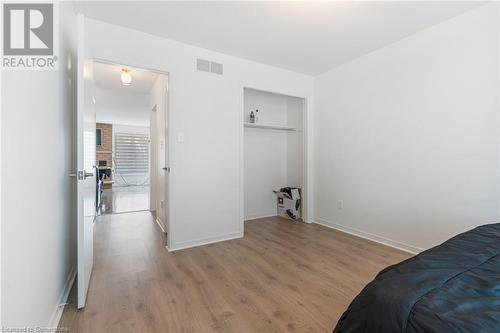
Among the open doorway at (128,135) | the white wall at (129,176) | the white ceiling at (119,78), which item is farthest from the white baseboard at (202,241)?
the white wall at (129,176)

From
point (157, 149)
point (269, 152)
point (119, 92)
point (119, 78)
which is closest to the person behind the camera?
point (119, 78)

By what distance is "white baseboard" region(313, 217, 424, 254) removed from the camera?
2.60m

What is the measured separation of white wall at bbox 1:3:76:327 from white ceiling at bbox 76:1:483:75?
596mm

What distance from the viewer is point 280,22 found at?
91.4 inches

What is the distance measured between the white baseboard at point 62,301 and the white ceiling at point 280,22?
2.34m

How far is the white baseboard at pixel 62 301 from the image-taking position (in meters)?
1.45

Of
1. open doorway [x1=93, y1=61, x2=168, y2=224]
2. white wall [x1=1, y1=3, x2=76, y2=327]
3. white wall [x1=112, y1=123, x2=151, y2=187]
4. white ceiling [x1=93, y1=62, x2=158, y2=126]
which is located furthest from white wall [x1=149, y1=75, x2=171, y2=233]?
white wall [x1=112, y1=123, x2=151, y2=187]

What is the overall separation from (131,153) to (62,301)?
8.63 metres

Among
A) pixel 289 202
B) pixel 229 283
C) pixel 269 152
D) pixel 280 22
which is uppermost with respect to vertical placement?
pixel 280 22

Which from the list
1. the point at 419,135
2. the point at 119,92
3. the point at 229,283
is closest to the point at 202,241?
the point at 229,283

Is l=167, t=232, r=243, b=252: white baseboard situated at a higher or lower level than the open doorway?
lower

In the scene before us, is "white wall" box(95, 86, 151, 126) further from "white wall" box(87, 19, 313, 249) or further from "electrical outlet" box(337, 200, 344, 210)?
"electrical outlet" box(337, 200, 344, 210)

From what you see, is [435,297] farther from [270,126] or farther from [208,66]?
[270,126]

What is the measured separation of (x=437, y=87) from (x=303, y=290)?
2.37 m
